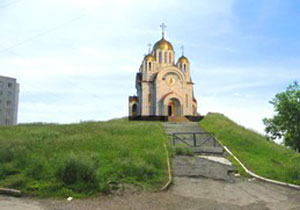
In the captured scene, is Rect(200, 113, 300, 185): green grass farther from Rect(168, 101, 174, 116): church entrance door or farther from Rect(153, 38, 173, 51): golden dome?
Rect(153, 38, 173, 51): golden dome

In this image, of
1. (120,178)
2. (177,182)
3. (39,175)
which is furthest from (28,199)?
(177,182)

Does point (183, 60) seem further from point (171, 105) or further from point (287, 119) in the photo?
point (287, 119)

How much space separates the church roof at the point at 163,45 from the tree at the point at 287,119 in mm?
15838

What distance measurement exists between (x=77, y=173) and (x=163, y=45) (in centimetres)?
3418

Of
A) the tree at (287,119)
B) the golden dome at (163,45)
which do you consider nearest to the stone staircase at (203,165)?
the tree at (287,119)

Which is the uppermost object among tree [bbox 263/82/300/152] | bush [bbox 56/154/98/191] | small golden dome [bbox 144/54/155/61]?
small golden dome [bbox 144/54/155/61]

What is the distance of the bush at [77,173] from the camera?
911 cm

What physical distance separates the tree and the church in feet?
33.5

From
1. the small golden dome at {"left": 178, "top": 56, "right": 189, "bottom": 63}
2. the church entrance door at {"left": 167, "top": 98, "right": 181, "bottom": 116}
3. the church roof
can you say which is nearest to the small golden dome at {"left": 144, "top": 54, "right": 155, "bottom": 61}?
the church roof

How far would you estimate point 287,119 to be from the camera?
31.0 meters

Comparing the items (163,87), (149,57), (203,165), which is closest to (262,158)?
(203,165)

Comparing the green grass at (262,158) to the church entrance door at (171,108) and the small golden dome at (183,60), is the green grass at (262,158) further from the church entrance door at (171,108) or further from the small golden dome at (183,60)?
the small golden dome at (183,60)

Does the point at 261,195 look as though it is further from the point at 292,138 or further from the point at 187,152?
the point at 292,138

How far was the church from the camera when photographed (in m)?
39.0
